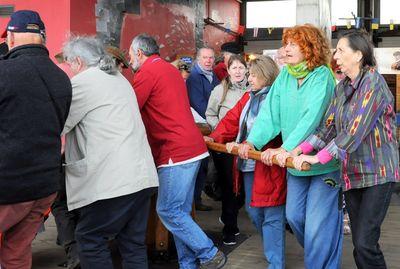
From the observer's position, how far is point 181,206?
437 cm

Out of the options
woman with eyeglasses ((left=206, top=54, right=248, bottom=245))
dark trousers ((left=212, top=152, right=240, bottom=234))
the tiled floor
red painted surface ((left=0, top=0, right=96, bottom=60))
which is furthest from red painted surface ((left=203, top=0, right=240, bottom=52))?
dark trousers ((left=212, top=152, right=240, bottom=234))

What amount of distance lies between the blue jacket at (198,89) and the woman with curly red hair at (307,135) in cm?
221

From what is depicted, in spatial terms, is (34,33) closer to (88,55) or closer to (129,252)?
(88,55)

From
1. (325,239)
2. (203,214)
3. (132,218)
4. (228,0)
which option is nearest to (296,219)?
(325,239)

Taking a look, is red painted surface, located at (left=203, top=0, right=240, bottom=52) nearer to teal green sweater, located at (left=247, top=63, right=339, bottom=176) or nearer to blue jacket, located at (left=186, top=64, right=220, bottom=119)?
blue jacket, located at (left=186, top=64, right=220, bottom=119)

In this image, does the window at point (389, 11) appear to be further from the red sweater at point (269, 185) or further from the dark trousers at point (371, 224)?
the dark trousers at point (371, 224)

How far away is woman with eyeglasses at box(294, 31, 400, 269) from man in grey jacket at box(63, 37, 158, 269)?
102 cm

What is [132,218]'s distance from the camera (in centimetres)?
375

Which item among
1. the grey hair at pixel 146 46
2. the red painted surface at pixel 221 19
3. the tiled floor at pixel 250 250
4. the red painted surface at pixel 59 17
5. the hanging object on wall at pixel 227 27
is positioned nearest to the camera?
the grey hair at pixel 146 46

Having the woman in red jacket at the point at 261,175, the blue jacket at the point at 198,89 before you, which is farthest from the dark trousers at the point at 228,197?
the blue jacket at the point at 198,89

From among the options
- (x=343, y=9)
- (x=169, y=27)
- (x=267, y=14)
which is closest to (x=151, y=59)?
(x=169, y=27)

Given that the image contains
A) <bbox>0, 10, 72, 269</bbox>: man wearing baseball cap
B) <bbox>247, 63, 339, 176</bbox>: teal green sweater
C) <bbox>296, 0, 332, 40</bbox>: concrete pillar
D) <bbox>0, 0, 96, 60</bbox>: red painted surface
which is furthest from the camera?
<bbox>296, 0, 332, 40</bbox>: concrete pillar

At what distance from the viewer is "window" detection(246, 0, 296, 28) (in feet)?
51.6

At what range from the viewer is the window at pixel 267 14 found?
15.7 metres
